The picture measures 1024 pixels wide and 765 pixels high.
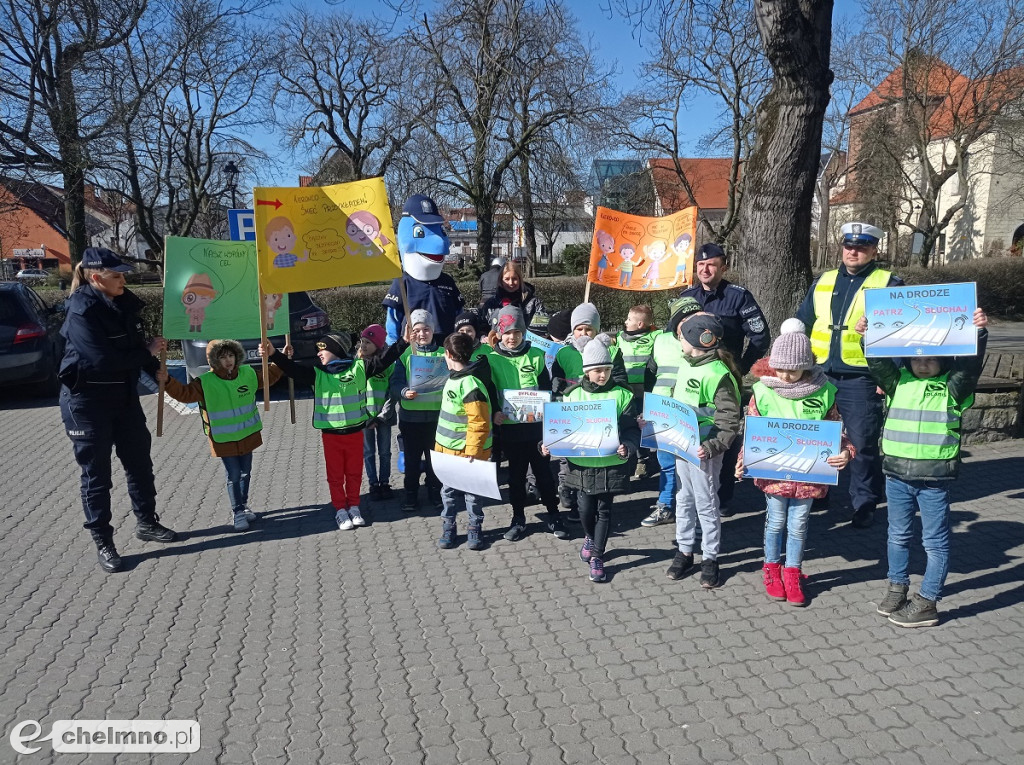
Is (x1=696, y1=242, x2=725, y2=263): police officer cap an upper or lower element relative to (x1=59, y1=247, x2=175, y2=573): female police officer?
upper

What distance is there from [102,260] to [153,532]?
6.61ft

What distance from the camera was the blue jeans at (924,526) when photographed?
155 inches

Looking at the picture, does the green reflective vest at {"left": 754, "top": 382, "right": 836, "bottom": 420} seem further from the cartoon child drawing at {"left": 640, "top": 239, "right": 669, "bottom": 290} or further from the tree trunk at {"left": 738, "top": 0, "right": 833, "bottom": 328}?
the tree trunk at {"left": 738, "top": 0, "right": 833, "bottom": 328}

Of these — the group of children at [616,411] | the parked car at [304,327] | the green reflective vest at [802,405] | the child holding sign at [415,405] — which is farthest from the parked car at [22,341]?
the green reflective vest at [802,405]

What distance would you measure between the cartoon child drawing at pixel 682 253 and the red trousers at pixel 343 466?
3051mm

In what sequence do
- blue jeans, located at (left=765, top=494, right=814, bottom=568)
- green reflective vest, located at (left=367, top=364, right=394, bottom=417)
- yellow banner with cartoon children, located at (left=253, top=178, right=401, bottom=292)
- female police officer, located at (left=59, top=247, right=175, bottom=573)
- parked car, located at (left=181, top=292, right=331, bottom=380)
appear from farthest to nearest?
parked car, located at (left=181, top=292, right=331, bottom=380) < green reflective vest, located at (left=367, top=364, right=394, bottom=417) < yellow banner with cartoon children, located at (left=253, top=178, right=401, bottom=292) < female police officer, located at (left=59, top=247, right=175, bottom=573) < blue jeans, located at (left=765, top=494, right=814, bottom=568)

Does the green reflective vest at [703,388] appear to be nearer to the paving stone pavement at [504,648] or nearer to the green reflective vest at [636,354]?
the paving stone pavement at [504,648]


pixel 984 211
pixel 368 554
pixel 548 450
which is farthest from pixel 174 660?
pixel 984 211

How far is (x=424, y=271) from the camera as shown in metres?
6.75

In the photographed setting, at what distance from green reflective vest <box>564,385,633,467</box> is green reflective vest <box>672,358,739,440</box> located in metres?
0.31

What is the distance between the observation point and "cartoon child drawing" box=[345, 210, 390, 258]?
18.5 ft

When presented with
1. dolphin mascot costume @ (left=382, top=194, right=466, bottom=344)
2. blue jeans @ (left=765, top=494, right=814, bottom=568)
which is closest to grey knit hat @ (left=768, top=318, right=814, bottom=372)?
blue jeans @ (left=765, top=494, right=814, bottom=568)

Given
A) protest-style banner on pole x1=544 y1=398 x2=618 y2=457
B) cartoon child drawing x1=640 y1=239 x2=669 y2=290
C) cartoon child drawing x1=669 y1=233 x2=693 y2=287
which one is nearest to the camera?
protest-style banner on pole x1=544 y1=398 x2=618 y2=457

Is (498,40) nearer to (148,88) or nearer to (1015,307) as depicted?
(148,88)
